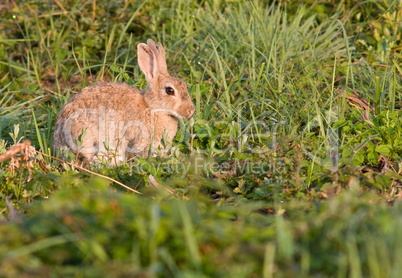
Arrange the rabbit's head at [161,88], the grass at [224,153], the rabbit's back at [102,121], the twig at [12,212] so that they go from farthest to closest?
the rabbit's head at [161,88]
the rabbit's back at [102,121]
the twig at [12,212]
the grass at [224,153]

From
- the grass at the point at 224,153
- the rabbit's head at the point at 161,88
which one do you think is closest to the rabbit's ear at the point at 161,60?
the rabbit's head at the point at 161,88

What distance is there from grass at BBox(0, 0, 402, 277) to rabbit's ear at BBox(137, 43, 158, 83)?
352 mm

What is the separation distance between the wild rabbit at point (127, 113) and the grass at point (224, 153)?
0.76 feet

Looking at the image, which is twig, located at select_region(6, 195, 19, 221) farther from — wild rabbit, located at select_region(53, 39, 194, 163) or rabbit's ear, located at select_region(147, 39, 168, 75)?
A: rabbit's ear, located at select_region(147, 39, 168, 75)

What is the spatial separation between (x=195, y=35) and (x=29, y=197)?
3.26 meters

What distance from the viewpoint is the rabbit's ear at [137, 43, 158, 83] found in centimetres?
531

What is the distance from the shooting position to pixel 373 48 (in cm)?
626

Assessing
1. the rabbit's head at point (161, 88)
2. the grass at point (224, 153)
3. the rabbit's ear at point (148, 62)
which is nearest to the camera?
the grass at point (224, 153)

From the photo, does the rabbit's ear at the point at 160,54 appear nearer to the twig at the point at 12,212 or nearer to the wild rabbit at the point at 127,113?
the wild rabbit at the point at 127,113

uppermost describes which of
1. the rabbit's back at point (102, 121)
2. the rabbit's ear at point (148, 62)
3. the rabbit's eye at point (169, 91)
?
the rabbit's ear at point (148, 62)

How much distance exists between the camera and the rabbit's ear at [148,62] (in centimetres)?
531

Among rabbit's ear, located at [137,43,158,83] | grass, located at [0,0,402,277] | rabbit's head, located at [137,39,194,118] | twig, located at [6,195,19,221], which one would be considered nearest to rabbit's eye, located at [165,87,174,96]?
rabbit's head, located at [137,39,194,118]

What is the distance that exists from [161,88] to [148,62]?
0.97 feet

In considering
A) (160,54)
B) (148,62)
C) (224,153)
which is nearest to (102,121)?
(148,62)
